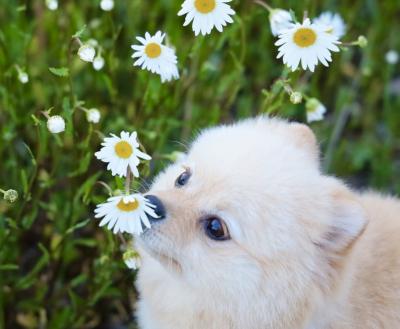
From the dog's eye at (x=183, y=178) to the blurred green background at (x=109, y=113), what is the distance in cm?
13

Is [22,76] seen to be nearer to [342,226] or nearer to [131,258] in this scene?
[131,258]

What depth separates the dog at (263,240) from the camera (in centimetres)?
191

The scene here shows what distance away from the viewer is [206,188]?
6.42 feet

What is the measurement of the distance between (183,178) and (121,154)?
0.27 metres

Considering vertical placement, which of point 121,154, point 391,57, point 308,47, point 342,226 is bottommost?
point 342,226

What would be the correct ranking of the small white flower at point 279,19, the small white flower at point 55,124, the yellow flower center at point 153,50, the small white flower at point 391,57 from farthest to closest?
the small white flower at point 391,57
the small white flower at point 279,19
the yellow flower center at point 153,50
the small white flower at point 55,124

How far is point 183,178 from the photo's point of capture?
6.81 ft

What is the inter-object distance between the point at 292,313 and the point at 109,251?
0.69 m

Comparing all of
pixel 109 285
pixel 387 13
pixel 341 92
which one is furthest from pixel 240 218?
pixel 387 13

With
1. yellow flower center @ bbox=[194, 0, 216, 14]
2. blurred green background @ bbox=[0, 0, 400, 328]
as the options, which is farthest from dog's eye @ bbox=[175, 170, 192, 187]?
yellow flower center @ bbox=[194, 0, 216, 14]

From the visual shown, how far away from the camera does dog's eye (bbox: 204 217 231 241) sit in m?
1.94

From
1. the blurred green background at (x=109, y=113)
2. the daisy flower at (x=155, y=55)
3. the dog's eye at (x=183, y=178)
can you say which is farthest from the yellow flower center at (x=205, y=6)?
the dog's eye at (x=183, y=178)

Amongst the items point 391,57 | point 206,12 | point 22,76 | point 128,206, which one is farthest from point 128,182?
point 391,57

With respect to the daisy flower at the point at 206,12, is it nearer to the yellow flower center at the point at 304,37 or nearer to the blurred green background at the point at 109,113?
the yellow flower center at the point at 304,37
